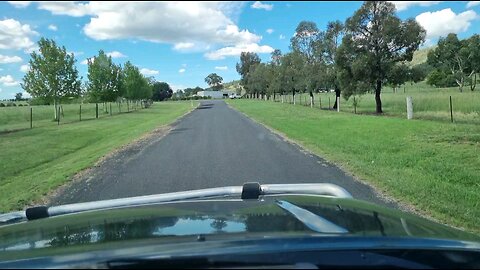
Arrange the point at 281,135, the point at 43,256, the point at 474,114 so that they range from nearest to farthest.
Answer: the point at 43,256, the point at 281,135, the point at 474,114

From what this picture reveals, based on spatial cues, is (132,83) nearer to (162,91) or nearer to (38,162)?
(38,162)

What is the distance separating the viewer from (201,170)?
11.2m

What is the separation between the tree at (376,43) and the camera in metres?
33.5

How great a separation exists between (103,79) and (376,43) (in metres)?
30.0

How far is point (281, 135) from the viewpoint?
2030 cm

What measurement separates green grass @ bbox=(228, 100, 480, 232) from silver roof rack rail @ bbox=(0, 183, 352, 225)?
352 cm

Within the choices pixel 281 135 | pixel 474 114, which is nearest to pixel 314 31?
pixel 474 114

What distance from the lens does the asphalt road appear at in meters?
8.98

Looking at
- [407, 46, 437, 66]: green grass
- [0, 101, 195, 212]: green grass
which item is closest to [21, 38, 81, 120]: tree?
[0, 101, 195, 212]: green grass

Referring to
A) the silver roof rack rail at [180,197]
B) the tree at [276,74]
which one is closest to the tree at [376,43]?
the silver roof rack rail at [180,197]

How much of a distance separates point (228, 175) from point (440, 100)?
23.8 meters

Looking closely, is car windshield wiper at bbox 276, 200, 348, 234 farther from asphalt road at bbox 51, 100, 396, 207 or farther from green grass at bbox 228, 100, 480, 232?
asphalt road at bbox 51, 100, 396, 207

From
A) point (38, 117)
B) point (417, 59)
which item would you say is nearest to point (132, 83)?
point (38, 117)

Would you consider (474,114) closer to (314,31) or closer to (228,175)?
(228,175)
